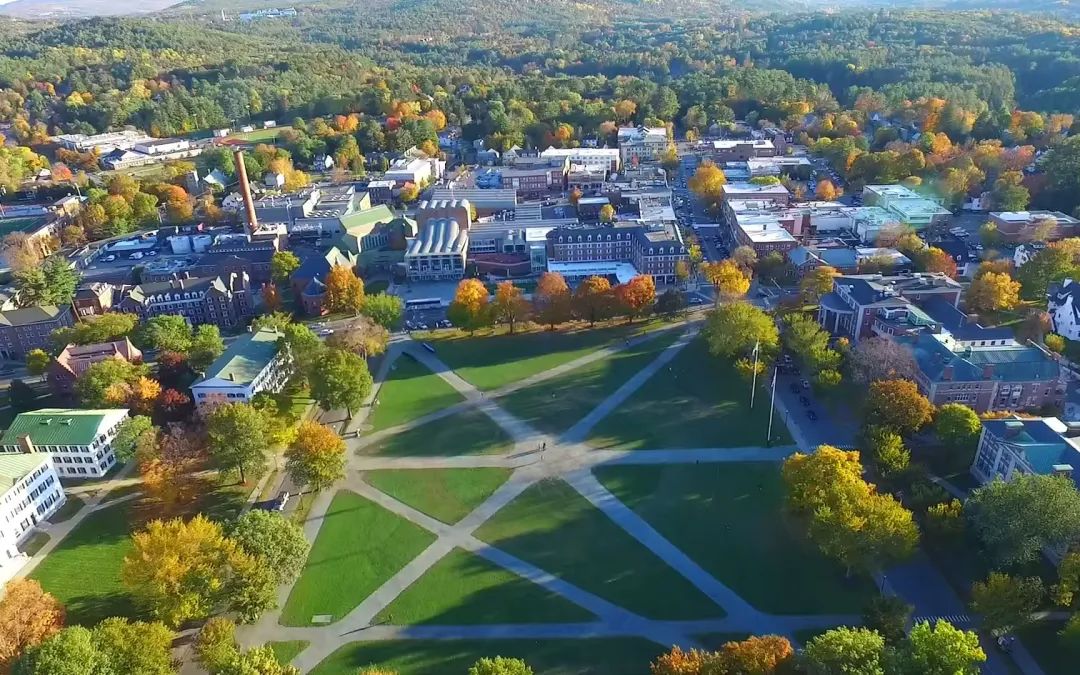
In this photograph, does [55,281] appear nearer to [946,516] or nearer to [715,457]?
[715,457]

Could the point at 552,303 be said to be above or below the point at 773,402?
above

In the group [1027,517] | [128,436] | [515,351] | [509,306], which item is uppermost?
[1027,517]

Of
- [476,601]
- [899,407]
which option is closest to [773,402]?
[899,407]

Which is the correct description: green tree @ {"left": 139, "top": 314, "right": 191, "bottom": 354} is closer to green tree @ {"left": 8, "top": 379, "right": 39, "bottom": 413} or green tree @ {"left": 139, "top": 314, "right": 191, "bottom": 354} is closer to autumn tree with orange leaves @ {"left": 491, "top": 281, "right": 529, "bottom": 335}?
green tree @ {"left": 8, "top": 379, "right": 39, "bottom": 413}

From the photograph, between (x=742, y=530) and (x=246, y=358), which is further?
(x=246, y=358)

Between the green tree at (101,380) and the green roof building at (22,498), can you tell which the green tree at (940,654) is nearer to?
the green roof building at (22,498)

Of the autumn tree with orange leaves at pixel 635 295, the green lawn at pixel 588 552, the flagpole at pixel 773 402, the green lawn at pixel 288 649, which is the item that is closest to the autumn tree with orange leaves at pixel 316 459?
the green lawn at pixel 588 552

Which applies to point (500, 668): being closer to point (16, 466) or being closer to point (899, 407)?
point (899, 407)
